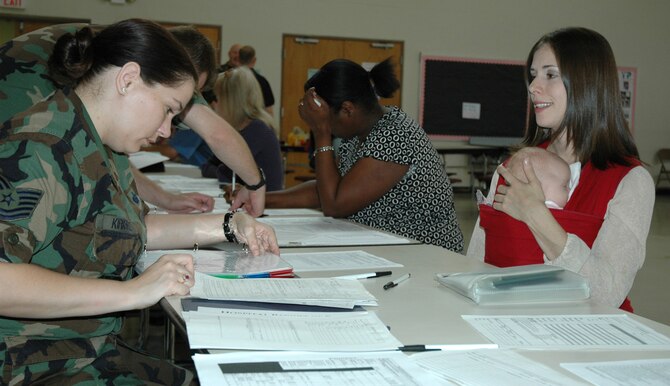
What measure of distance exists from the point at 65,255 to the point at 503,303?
86 cm

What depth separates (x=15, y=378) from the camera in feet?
4.11

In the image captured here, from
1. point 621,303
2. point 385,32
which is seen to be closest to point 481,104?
point 385,32

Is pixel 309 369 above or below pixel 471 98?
below

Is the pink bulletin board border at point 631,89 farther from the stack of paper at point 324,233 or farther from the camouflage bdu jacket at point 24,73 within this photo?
the camouflage bdu jacket at point 24,73

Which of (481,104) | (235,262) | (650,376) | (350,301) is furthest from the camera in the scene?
(481,104)

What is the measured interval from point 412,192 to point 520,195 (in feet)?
2.93

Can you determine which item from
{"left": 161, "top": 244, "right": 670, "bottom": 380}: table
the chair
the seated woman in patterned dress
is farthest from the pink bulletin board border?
{"left": 161, "top": 244, "right": 670, "bottom": 380}: table

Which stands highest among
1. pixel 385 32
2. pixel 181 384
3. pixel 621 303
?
pixel 385 32

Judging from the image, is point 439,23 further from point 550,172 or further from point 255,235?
point 255,235

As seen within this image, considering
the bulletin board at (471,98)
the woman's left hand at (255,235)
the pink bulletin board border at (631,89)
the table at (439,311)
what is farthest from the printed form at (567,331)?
the pink bulletin board border at (631,89)

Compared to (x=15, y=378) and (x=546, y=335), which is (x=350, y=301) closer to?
(x=546, y=335)

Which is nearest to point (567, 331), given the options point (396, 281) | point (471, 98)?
point (396, 281)

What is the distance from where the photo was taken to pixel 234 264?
176 centimetres

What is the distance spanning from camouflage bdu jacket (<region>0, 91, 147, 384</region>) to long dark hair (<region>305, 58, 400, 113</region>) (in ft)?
4.74
